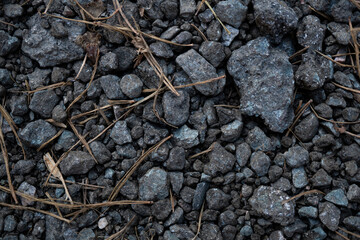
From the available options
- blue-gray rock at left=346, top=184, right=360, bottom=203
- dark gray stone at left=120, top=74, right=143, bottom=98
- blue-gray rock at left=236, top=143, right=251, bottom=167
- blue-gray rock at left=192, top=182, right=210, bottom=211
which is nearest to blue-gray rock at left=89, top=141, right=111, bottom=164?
dark gray stone at left=120, top=74, right=143, bottom=98

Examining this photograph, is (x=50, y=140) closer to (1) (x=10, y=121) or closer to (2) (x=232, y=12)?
(1) (x=10, y=121)

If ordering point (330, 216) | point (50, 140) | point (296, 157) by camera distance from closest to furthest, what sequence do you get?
point (330, 216) < point (296, 157) < point (50, 140)

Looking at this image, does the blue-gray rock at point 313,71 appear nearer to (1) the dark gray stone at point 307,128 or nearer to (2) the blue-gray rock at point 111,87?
(1) the dark gray stone at point 307,128

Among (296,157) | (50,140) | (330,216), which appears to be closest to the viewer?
(330,216)

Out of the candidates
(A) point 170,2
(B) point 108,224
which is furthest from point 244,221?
(A) point 170,2

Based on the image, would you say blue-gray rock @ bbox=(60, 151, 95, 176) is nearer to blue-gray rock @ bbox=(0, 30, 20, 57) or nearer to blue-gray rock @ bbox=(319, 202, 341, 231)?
blue-gray rock @ bbox=(0, 30, 20, 57)

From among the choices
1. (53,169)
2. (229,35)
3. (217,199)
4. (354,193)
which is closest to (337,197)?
(354,193)

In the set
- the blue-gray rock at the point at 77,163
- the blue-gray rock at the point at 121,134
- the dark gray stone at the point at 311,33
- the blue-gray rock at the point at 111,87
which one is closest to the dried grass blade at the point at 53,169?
the blue-gray rock at the point at 77,163
